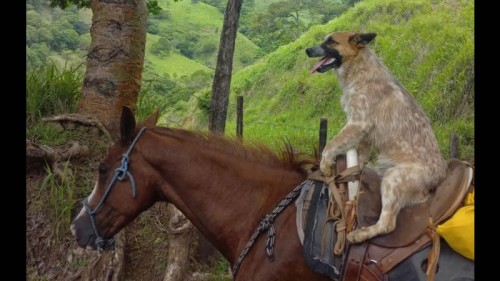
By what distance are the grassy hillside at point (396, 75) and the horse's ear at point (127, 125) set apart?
6951 millimetres

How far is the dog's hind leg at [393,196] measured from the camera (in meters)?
3.06

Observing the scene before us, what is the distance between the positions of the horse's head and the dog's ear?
5.14 feet

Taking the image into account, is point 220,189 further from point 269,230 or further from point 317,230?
point 317,230

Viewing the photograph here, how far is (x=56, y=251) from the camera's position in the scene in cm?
573

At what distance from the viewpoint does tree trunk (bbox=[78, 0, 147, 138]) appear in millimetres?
6684

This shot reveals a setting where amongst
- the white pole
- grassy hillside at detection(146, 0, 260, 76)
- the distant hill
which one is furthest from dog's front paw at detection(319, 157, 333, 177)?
grassy hillside at detection(146, 0, 260, 76)

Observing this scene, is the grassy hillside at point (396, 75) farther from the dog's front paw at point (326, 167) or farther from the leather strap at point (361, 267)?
the leather strap at point (361, 267)

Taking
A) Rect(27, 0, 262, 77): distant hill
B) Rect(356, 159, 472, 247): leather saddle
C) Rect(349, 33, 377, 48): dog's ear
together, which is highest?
Rect(349, 33, 377, 48): dog's ear

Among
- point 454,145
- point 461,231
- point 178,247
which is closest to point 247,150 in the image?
point 461,231

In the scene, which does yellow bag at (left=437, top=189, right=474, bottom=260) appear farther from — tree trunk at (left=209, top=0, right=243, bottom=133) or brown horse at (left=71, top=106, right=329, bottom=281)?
tree trunk at (left=209, top=0, right=243, bottom=133)
